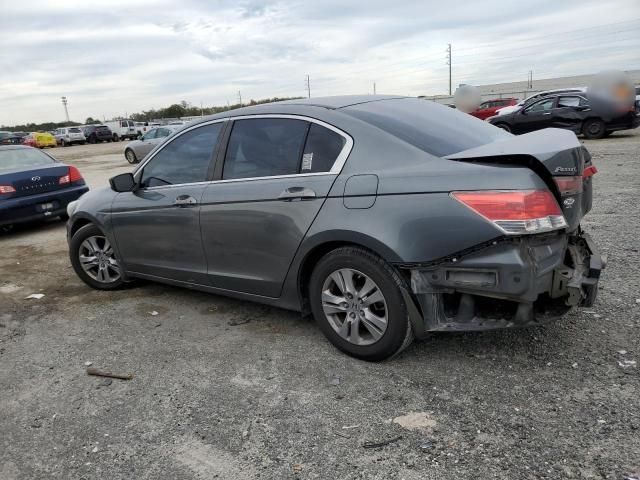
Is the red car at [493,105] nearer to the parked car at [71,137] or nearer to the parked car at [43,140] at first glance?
the parked car at [71,137]

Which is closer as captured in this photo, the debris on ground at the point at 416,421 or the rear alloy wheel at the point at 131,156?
the debris on ground at the point at 416,421

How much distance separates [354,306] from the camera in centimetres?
335

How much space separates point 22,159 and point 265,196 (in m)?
6.96

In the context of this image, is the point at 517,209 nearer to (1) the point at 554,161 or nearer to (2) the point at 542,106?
(1) the point at 554,161

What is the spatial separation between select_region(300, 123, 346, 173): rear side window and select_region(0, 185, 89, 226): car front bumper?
624cm

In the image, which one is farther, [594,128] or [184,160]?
[594,128]

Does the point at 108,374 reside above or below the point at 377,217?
below

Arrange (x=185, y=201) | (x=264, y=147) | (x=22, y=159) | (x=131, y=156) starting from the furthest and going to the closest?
(x=131, y=156), (x=22, y=159), (x=185, y=201), (x=264, y=147)

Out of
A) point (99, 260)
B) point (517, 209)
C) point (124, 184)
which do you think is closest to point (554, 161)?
point (517, 209)

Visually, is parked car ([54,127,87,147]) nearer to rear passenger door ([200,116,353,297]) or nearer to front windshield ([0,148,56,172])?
front windshield ([0,148,56,172])

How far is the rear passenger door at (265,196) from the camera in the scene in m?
3.48

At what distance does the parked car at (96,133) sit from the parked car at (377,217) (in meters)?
46.4

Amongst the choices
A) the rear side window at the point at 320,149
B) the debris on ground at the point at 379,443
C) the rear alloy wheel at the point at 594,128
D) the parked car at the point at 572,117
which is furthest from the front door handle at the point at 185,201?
the rear alloy wheel at the point at 594,128

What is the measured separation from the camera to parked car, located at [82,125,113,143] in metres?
46.5
